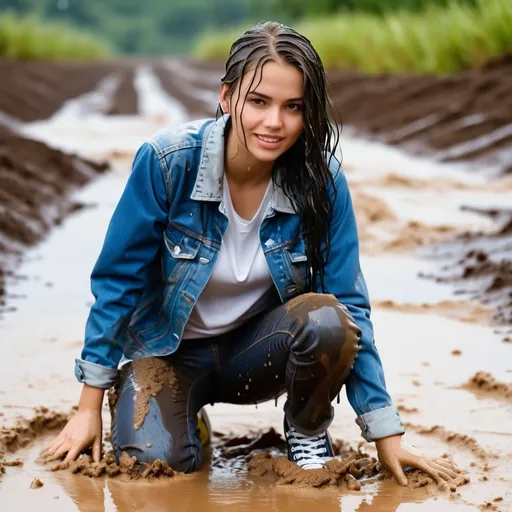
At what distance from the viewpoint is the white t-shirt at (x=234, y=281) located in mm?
2645

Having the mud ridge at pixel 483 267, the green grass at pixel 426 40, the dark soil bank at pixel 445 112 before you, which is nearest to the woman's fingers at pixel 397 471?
the mud ridge at pixel 483 267

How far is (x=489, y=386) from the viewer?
10.8 ft

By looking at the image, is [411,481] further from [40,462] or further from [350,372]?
[40,462]

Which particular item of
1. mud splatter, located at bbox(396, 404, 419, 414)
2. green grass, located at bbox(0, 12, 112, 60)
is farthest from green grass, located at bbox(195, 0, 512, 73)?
mud splatter, located at bbox(396, 404, 419, 414)

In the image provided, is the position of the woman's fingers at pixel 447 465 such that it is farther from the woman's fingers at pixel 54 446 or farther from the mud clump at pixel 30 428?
the mud clump at pixel 30 428

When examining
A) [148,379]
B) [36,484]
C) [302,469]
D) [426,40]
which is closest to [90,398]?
[148,379]

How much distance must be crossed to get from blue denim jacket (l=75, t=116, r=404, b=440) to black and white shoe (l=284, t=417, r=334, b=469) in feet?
0.46

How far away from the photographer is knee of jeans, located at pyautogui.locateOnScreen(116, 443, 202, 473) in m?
2.53

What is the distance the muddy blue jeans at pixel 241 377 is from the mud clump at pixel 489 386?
0.81 metres

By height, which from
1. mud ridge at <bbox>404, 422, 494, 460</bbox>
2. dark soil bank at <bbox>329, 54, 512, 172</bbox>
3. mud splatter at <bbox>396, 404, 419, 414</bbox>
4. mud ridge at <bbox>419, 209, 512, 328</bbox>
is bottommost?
mud ridge at <bbox>404, 422, 494, 460</bbox>

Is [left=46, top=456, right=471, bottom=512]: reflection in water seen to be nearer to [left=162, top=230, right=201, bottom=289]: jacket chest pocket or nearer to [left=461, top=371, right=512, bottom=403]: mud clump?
[left=162, top=230, right=201, bottom=289]: jacket chest pocket

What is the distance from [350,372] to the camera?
2582 mm

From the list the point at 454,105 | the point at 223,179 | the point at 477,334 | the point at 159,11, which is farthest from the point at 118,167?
the point at 159,11

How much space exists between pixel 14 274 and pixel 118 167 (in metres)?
3.97
